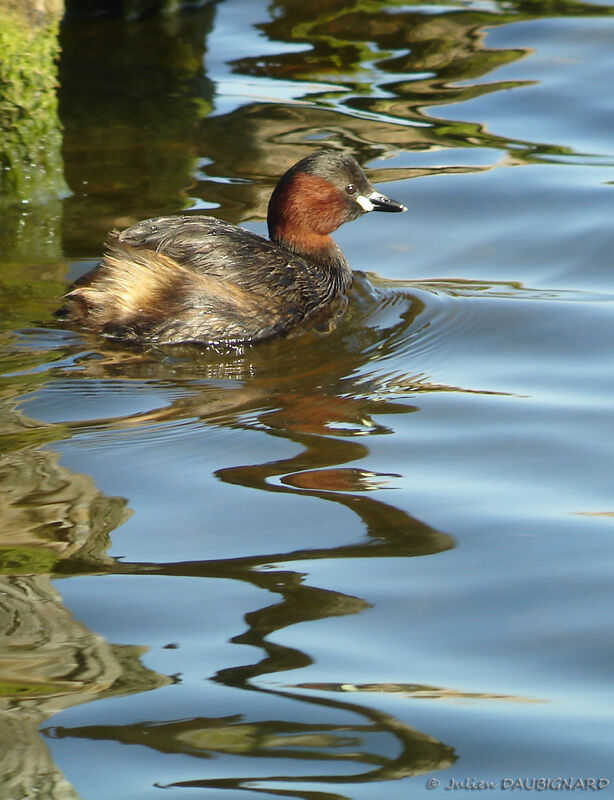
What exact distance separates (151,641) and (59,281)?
347 centimetres

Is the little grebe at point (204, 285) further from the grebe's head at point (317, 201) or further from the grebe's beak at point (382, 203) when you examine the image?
the grebe's beak at point (382, 203)

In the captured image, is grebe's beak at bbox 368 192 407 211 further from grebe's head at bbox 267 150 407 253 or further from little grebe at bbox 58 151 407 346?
little grebe at bbox 58 151 407 346

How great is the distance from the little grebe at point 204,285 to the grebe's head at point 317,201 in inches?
0.4

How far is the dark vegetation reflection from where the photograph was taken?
3358mm

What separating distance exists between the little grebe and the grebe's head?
11 millimetres

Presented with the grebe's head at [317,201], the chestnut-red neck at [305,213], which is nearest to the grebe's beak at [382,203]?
the grebe's head at [317,201]

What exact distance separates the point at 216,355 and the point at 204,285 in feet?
1.13

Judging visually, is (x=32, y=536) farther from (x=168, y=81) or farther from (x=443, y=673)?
(x=168, y=81)

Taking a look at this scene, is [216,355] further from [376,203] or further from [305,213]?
[376,203]

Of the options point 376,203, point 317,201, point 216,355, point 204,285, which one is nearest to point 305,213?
point 317,201

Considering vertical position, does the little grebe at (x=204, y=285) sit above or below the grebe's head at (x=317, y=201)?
below

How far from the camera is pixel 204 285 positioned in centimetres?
614

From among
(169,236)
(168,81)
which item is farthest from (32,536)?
(168,81)

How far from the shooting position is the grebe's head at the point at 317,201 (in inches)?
269
